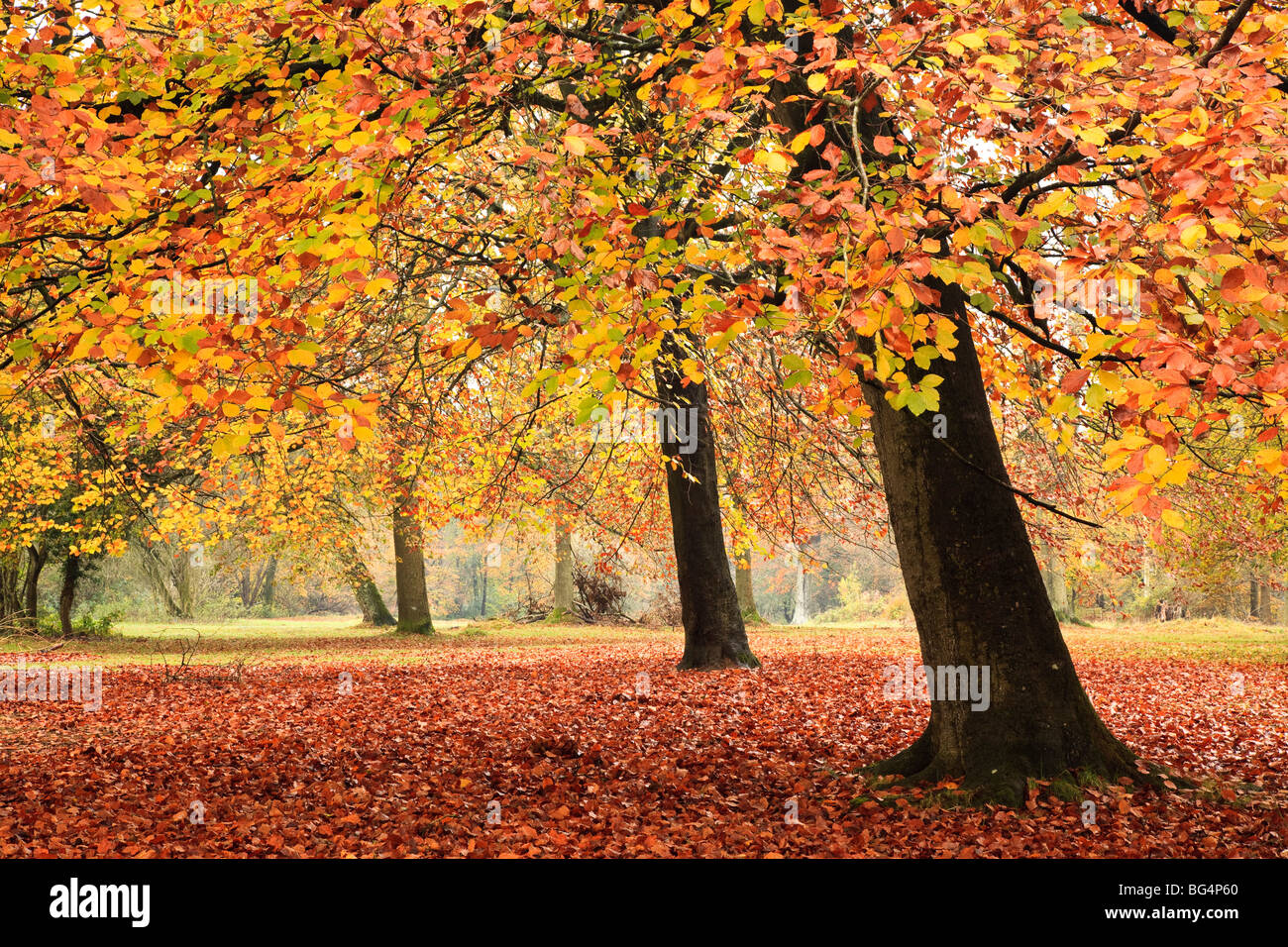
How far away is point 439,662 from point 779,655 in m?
5.54

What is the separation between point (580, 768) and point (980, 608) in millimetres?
3057

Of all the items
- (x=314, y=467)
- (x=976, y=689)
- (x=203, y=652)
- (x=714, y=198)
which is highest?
(x=714, y=198)

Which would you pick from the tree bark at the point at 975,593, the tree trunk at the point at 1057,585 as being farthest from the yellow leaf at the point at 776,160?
the tree trunk at the point at 1057,585

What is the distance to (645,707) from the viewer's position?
898 cm

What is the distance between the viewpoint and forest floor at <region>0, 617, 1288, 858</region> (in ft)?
15.6

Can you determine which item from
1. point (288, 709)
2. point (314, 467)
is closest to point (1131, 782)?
point (288, 709)

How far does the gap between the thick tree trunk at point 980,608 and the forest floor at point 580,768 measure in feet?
0.82

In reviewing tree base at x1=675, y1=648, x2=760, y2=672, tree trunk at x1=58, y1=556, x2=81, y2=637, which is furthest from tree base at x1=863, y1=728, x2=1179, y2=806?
tree trunk at x1=58, y1=556, x2=81, y2=637

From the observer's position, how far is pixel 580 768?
6500mm

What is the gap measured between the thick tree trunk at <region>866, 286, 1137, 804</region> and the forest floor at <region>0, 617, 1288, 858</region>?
0.82ft

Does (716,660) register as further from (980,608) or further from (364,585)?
(364,585)

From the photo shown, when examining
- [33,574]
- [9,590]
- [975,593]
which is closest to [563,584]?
[33,574]

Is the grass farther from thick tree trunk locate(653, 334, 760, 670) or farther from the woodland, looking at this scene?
the woodland

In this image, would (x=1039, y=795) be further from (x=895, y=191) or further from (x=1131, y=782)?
(x=895, y=191)
